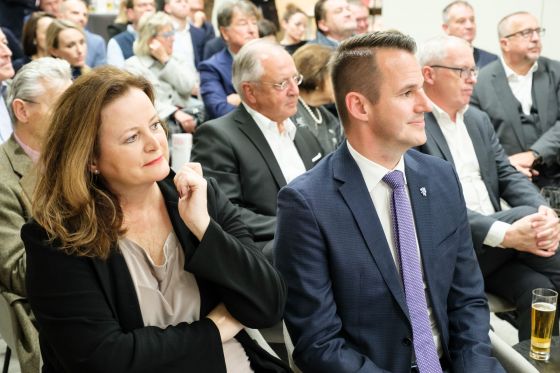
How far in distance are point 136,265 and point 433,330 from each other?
82cm

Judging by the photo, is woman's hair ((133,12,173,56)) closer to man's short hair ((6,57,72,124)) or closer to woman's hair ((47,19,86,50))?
woman's hair ((47,19,86,50))

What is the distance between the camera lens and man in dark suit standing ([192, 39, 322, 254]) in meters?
2.67

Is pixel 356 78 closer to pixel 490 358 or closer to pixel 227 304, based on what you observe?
pixel 227 304

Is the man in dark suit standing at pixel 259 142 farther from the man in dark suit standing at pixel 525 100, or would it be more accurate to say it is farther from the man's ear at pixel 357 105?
the man in dark suit standing at pixel 525 100

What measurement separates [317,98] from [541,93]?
5.00 feet

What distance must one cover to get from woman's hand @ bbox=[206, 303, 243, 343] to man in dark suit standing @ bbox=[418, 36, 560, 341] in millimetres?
1300

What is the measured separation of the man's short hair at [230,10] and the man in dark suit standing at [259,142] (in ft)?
6.30

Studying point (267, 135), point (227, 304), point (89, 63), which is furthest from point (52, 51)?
point (227, 304)

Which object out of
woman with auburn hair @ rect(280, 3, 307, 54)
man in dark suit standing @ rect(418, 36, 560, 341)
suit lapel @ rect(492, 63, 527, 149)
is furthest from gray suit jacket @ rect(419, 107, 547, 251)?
woman with auburn hair @ rect(280, 3, 307, 54)

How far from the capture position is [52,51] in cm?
420

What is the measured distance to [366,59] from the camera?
181cm

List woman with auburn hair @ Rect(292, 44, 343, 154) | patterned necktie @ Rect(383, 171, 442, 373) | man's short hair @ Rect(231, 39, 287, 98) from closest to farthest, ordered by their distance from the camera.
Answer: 1. patterned necktie @ Rect(383, 171, 442, 373)
2. man's short hair @ Rect(231, 39, 287, 98)
3. woman with auburn hair @ Rect(292, 44, 343, 154)

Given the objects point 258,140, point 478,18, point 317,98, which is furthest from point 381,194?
point 478,18

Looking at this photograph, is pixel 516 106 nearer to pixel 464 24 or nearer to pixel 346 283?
pixel 464 24
